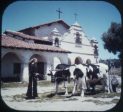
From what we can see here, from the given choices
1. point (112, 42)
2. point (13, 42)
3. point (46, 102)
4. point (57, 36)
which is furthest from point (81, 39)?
point (46, 102)

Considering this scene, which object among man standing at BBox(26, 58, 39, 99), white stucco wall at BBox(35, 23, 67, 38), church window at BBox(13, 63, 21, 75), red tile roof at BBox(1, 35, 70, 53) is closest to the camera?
man standing at BBox(26, 58, 39, 99)

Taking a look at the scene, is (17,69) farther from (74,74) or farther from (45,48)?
(74,74)

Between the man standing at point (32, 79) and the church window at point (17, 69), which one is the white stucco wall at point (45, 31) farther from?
the man standing at point (32, 79)

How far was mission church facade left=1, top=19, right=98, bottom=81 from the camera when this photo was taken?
31.3 feet

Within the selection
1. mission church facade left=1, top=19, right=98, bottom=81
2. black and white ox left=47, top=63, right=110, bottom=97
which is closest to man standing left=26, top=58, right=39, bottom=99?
black and white ox left=47, top=63, right=110, bottom=97

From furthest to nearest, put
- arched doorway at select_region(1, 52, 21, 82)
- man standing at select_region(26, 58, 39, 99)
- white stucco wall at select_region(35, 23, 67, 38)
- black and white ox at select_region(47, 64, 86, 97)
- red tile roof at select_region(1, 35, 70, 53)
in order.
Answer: white stucco wall at select_region(35, 23, 67, 38) → red tile roof at select_region(1, 35, 70, 53) → arched doorway at select_region(1, 52, 21, 82) → black and white ox at select_region(47, 64, 86, 97) → man standing at select_region(26, 58, 39, 99)

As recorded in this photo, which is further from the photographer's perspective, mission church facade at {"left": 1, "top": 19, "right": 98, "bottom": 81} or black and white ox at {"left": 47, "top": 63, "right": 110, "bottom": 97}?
mission church facade at {"left": 1, "top": 19, "right": 98, "bottom": 81}

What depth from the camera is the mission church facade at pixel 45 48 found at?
31.3 feet

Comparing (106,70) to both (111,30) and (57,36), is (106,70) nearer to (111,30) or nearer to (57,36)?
(111,30)

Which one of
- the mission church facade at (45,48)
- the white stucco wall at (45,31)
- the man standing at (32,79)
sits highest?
the white stucco wall at (45,31)

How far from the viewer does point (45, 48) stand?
1152 centimetres

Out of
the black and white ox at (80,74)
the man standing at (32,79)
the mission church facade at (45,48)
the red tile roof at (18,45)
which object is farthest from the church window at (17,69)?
the man standing at (32,79)

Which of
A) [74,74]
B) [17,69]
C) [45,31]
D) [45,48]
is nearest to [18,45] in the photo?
[17,69]

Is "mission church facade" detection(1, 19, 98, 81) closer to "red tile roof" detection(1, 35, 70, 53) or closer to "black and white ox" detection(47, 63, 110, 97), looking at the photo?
"red tile roof" detection(1, 35, 70, 53)
